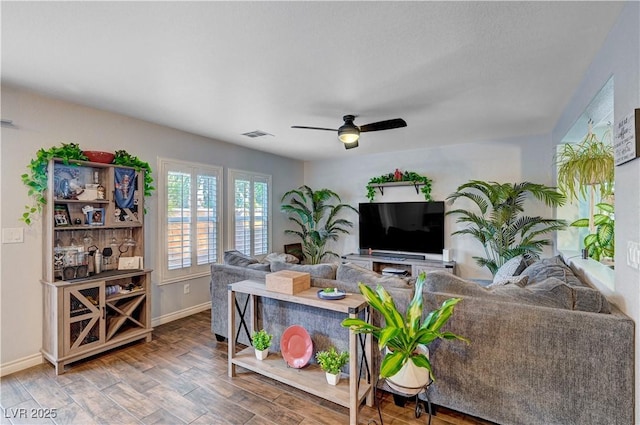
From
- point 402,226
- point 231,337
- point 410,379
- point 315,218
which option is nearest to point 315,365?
point 231,337

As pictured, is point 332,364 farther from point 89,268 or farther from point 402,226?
point 402,226

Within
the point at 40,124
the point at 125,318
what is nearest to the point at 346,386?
the point at 125,318

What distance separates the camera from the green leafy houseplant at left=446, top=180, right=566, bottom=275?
412 centimetres

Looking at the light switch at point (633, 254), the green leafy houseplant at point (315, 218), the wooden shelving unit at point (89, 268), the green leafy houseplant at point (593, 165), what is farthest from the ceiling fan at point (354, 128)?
the green leafy houseplant at point (315, 218)

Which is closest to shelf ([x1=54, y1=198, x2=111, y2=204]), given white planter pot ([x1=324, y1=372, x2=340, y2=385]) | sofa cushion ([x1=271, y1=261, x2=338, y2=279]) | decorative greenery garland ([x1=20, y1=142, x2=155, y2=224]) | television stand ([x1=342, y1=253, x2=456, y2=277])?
decorative greenery garland ([x1=20, y1=142, x2=155, y2=224])

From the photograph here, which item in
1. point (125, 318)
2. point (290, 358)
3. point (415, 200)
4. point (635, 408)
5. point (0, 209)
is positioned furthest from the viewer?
point (415, 200)

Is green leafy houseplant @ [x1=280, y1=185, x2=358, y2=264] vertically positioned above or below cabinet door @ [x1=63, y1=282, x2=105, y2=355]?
above

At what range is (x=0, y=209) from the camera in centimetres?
261

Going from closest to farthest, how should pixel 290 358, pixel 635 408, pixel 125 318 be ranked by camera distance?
Answer: pixel 635 408 → pixel 290 358 → pixel 125 318

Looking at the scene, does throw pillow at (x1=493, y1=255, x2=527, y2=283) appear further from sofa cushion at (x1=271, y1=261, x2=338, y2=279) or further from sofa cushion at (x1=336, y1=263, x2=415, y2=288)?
sofa cushion at (x1=271, y1=261, x2=338, y2=279)

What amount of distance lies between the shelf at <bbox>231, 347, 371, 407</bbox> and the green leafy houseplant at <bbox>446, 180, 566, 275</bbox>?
3247mm

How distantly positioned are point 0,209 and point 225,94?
2.20 metres

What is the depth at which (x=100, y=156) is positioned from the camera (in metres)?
3.00

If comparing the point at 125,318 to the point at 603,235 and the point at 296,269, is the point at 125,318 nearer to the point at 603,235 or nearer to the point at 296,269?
the point at 296,269
